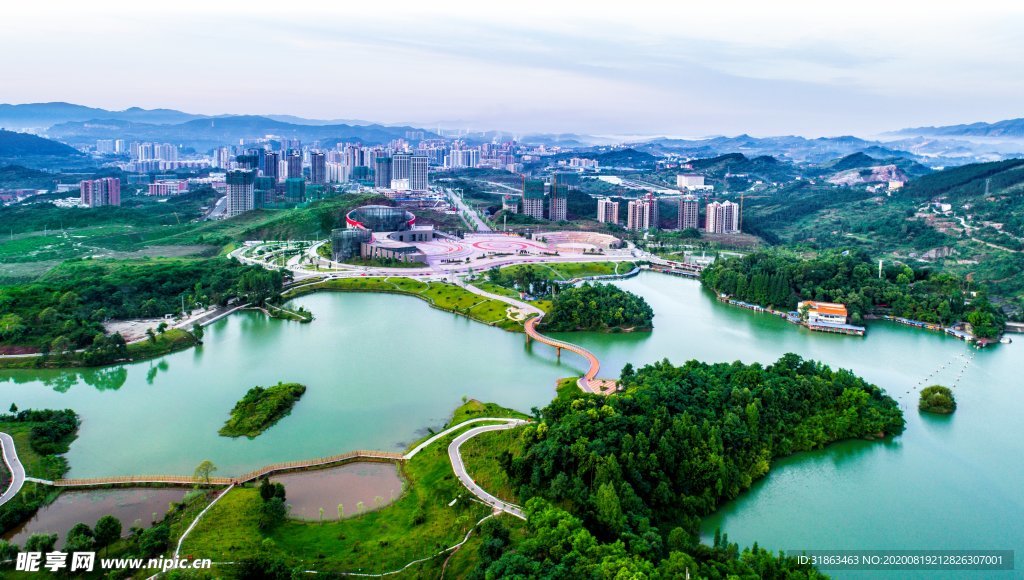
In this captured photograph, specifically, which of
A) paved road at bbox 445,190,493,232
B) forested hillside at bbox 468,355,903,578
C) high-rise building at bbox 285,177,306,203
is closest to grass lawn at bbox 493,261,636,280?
paved road at bbox 445,190,493,232

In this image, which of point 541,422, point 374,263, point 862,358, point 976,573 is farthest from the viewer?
point 374,263

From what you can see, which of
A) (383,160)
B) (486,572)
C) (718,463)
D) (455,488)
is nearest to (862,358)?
(718,463)

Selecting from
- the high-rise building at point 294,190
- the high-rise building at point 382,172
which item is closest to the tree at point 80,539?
the high-rise building at point 294,190

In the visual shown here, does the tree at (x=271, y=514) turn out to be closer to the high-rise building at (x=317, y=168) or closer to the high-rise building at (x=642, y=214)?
the high-rise building at (x=642, y=214)

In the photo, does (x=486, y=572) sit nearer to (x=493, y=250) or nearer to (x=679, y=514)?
(x=679, y=514)

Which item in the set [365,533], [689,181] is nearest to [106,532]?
[365,533]

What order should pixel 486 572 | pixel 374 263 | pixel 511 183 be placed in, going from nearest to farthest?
pixel 486 572 → pixel 374 263 → pixel 511 183

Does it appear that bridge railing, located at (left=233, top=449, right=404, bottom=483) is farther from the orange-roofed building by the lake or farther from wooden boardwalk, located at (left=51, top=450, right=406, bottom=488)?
the orange-roofed building by the lake
